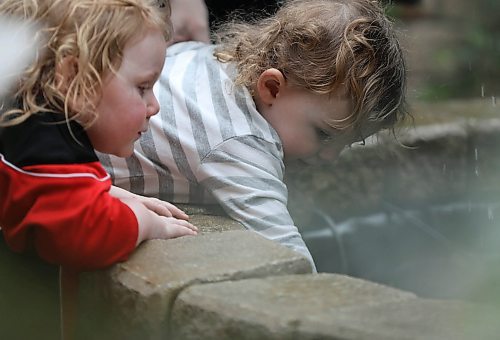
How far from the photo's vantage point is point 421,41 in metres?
6.11

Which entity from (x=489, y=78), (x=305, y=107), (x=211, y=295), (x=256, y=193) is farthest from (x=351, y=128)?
(x=489, y=78)

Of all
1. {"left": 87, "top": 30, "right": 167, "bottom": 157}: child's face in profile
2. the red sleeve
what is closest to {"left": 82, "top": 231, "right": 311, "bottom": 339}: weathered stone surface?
the red sleeve

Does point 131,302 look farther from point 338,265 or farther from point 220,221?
point 338,265

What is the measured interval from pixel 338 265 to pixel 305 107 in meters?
0.88

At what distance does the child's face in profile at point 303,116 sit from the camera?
2.42 meters

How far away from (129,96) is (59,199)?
0.26 meters

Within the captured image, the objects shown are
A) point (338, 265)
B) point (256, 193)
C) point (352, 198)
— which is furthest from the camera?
point (352, 198)

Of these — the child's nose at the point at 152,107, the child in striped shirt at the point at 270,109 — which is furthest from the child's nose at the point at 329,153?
the child's nose at the point at 152,107

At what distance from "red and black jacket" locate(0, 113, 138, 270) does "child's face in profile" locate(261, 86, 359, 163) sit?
2.16ft

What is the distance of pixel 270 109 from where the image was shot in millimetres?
2432

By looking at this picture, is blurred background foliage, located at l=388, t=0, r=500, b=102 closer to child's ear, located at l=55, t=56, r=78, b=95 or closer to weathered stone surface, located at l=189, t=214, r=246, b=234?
weathered stone surface, located at l=189, t=214, r=246, b=234

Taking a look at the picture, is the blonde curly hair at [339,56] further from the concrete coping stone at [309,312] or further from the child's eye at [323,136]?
the concrete coping stone at [309,312]

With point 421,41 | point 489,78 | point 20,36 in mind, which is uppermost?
point 20,36

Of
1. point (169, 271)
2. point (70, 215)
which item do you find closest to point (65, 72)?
point (70, 215)
